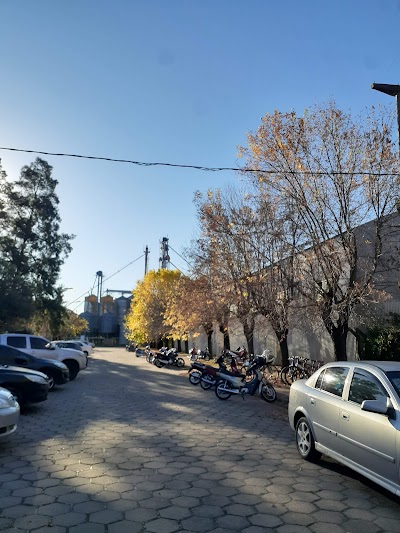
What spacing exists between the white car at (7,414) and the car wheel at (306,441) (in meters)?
4.29

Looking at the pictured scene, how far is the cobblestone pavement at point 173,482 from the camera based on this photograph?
429 cm

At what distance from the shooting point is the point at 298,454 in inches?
272

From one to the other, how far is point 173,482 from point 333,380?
2.46m

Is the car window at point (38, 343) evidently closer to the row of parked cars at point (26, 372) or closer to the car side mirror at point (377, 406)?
the row of parked cars at point (26, 372)

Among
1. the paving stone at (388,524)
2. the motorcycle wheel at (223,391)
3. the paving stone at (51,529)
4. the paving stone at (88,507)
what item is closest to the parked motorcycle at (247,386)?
the motorcycle wheel at (223,391)

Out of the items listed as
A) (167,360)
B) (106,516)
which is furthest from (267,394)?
(167,360)

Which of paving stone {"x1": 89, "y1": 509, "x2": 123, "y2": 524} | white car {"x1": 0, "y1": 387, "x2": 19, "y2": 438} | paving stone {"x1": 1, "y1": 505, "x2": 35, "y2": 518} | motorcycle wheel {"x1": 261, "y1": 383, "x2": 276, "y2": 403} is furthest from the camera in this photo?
motorcycle wheel {"x1": 261, "y1": 383, "x2": 276, "y2": 403}

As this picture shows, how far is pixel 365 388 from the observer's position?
5402 mm

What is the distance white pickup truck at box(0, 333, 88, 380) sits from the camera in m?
16.6

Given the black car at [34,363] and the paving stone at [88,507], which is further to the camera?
the black car at [34,363]

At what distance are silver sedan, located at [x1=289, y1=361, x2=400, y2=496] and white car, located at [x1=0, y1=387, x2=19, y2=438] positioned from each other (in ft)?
14.0

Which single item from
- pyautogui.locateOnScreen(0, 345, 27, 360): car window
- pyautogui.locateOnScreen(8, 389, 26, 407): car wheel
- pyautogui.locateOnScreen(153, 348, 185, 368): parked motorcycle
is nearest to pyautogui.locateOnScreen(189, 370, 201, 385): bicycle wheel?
pyautogui.locateOnScreen(0, 345, 27, 360): car window

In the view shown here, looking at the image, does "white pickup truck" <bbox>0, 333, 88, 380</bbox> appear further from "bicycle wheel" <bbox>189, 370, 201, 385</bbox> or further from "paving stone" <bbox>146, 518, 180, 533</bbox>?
"paving stone" <bbox>146, 518, 180, 533</bbox>

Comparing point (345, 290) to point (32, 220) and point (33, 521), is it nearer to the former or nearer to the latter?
point (33, 521)
